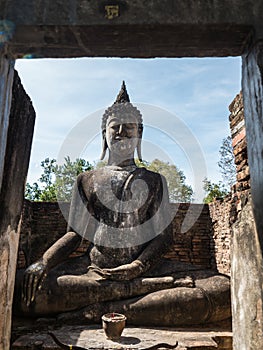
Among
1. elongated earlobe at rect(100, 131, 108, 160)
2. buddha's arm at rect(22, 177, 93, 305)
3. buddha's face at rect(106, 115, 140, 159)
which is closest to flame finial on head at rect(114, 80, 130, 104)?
buddha's face at rect(106, 115, 140, 159)

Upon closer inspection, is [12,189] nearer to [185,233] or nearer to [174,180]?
[185,233]

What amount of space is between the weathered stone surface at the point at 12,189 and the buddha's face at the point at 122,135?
2.96 metres

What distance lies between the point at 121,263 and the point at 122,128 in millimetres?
2048

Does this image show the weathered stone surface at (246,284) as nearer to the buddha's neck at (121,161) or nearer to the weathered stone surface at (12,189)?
the weathered stone surface at (12,189)

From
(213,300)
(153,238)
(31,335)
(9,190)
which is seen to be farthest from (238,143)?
(31,335)

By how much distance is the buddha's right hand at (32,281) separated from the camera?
393 cm

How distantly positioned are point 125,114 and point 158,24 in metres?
3.73

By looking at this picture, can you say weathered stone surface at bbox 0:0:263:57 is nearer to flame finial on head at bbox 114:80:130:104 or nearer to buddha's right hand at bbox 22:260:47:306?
buddha's right hand at bbox 22:260:47:306

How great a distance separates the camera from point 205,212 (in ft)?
25.8

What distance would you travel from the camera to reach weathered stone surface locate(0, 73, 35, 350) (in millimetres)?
1883

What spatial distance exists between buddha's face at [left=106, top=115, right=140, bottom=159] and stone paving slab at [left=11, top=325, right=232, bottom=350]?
2622 mm

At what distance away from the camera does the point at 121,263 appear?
453 cm

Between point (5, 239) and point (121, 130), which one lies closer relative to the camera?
point (5, 239)

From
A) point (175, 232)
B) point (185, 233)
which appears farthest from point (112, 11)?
point (185, 233)
